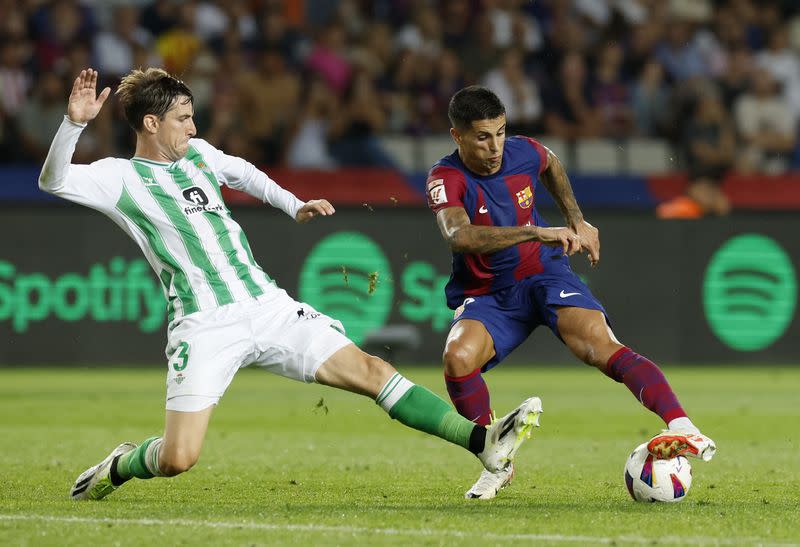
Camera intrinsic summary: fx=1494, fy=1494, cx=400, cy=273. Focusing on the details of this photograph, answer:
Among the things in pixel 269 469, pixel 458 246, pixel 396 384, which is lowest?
pixel 269 469

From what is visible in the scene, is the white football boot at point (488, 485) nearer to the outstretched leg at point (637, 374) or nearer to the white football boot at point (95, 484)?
the outstretched leg at point (637, 374)

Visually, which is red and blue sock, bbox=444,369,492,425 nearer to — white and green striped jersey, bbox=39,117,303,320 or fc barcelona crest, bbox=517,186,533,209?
fc barcelona crest, bbox=517,186,533,209

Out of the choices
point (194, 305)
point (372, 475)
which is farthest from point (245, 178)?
point (372, 475)

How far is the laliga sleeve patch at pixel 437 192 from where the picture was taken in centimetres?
723

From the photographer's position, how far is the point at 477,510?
21.0 feet

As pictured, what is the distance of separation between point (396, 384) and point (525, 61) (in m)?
12.1

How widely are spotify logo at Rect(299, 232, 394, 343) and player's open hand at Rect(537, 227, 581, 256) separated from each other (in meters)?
8.64

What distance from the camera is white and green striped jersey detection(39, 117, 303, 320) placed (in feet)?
21.8

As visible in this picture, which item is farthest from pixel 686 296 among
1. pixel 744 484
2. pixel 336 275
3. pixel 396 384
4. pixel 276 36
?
pixel 396 384

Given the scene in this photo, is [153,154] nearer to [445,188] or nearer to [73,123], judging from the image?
[73,123]

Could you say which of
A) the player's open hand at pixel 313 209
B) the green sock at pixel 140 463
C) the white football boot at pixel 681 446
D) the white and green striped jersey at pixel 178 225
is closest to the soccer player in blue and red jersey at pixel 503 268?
the white football boot at pixel 681 446

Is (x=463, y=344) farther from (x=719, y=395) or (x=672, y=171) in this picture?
(x=672, y=171)

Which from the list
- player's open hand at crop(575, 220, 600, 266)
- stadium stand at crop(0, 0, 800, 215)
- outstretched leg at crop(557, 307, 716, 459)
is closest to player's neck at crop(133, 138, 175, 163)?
player's open hand at crop(575, 220, 600, 266)

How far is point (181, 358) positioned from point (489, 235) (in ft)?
5.04
